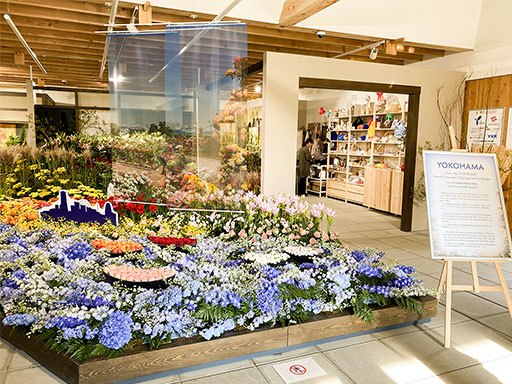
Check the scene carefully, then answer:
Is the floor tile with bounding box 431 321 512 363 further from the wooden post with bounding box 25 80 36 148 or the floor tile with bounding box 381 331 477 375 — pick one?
the wooden post with bounding box 25 80 36 148

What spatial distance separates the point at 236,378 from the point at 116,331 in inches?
30.5

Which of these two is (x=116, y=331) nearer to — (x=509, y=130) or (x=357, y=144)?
(x=509, y=130)

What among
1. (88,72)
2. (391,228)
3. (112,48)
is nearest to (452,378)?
(112,48)

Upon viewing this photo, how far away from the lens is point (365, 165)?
9516 millimetres

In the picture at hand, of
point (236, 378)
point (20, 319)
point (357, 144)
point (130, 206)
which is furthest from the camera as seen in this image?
point (357, 144)

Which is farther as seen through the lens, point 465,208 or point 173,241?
point 173,241

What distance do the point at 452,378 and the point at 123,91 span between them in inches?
125

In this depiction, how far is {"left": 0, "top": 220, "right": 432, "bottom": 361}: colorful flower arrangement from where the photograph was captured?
2.43m

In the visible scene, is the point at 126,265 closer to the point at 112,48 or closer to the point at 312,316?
the point at 312,316

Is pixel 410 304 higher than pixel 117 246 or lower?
lower

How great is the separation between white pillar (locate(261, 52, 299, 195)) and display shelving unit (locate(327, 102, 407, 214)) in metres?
3.23

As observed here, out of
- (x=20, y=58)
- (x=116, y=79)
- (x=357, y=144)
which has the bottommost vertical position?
(x=357, y=144)

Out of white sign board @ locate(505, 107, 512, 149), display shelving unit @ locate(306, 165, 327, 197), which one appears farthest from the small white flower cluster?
display shelving unit @ locate(306, 165, 327, 197)

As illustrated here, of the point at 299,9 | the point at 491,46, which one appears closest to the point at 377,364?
the point at 299,9
